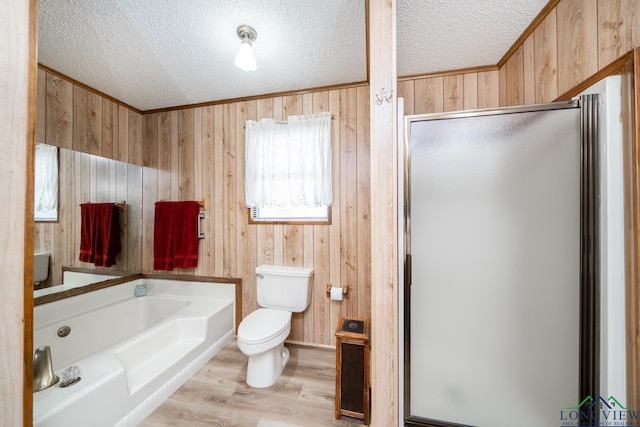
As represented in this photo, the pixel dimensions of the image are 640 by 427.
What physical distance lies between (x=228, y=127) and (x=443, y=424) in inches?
105

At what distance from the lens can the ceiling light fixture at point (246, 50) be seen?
1349 mm

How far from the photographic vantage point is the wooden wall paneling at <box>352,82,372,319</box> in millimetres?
1969

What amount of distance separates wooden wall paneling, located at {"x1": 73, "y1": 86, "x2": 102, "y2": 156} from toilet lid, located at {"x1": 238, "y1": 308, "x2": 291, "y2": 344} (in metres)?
1.98

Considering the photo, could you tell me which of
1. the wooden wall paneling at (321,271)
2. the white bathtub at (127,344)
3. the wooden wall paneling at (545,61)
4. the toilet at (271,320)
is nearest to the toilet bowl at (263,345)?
the toilet at (271,320)

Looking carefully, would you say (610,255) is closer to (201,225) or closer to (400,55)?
(400,55)

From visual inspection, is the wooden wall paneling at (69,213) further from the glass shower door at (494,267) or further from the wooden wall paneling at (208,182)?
the glass shower door at (494,267)

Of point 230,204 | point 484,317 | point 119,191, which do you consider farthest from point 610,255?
point 119,191

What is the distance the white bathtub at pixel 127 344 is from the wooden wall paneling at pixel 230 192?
246 mm

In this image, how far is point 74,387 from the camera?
115 centimetres

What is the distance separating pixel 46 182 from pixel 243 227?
1.41m

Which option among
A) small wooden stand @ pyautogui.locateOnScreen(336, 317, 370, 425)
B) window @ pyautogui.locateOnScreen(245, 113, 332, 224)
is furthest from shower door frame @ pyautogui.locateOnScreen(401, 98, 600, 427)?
window @ pyautogui.locateOnScreen(245, 113, 332, 224)

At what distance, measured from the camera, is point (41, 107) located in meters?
1.67

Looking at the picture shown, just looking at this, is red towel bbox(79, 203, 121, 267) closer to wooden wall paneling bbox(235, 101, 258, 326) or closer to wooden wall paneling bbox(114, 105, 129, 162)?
wooden wall paneling bbox(114, 105, 129, 162)

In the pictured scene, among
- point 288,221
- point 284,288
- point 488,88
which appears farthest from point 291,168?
point 488,88
